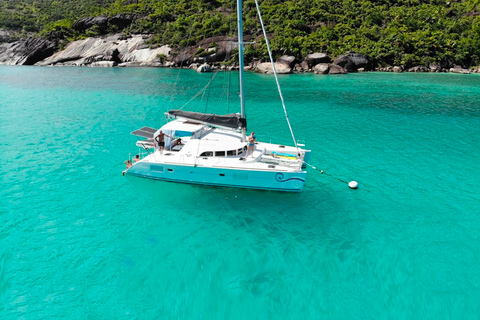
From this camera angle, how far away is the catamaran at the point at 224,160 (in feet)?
62.6

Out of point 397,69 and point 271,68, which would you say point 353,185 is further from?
point 397,69

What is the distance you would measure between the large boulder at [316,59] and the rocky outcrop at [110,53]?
4611cm

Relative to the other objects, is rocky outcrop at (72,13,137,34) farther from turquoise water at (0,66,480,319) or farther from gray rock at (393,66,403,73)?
turquoise water at (0,66,480,319)

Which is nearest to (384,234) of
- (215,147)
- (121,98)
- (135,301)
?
(215,147)

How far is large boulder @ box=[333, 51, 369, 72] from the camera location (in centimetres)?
8038

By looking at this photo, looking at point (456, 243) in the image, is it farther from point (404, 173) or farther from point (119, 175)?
point (119, 175)

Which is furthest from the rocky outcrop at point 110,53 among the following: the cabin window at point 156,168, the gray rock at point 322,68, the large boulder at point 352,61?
the cabin window at point 156,168

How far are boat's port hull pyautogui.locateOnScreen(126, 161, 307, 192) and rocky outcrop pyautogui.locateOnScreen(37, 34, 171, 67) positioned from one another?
280ft

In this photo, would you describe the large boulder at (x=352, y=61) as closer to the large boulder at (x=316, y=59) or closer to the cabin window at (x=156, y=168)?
the large boulder at (x=316, y=59)

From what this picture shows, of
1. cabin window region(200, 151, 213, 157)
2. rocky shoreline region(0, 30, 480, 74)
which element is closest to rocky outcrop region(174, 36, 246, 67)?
rocky shoreline region(0, 30, 480, 74)

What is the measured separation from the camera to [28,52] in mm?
107938

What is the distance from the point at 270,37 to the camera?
3750 inches

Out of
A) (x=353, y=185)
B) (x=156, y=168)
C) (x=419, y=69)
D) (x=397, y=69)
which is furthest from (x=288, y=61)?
(x=156, y=168)

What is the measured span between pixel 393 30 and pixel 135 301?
10366 cm
